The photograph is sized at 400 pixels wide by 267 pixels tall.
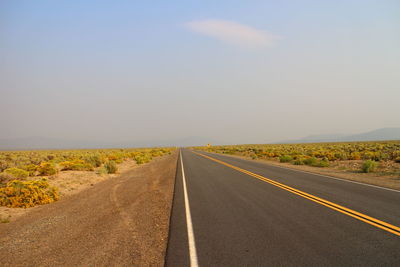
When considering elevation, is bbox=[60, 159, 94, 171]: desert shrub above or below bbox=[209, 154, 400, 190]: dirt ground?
above

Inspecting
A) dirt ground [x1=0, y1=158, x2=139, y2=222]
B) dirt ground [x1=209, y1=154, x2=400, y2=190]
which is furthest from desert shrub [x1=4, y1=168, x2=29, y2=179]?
dirt ground [x1=209, y1=154, x2=400, y2=190]

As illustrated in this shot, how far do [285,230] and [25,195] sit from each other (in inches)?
386

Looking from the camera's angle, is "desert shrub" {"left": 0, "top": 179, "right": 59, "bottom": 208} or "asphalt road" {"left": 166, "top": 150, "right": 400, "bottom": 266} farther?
"desert shrub" {"left": 0, "top": 179, "right": 59, "bottom": 208}

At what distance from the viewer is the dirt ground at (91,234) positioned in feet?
15.0

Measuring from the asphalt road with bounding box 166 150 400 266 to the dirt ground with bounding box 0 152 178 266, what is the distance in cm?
54

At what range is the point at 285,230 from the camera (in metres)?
5.17

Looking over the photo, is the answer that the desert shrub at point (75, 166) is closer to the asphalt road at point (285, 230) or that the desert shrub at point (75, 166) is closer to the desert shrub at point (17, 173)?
the desert shrub at point (17, 173)

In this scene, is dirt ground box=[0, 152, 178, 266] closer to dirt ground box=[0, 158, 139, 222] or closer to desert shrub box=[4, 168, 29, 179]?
dirt ground box=[0, 158, 139, 222]

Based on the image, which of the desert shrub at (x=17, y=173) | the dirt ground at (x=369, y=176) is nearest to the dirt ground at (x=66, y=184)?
the desert shrub at (x=17, y=173)

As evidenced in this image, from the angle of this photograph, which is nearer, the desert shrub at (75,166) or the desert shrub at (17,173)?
the desert shrub at (17,173)

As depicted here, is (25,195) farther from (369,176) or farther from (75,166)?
(369,176)

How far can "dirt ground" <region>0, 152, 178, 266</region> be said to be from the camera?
15.0 ft

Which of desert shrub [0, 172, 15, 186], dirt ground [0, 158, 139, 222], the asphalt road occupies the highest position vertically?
desert shrub [0, 172, 15, 186]

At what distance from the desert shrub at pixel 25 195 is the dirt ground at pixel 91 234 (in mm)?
600
